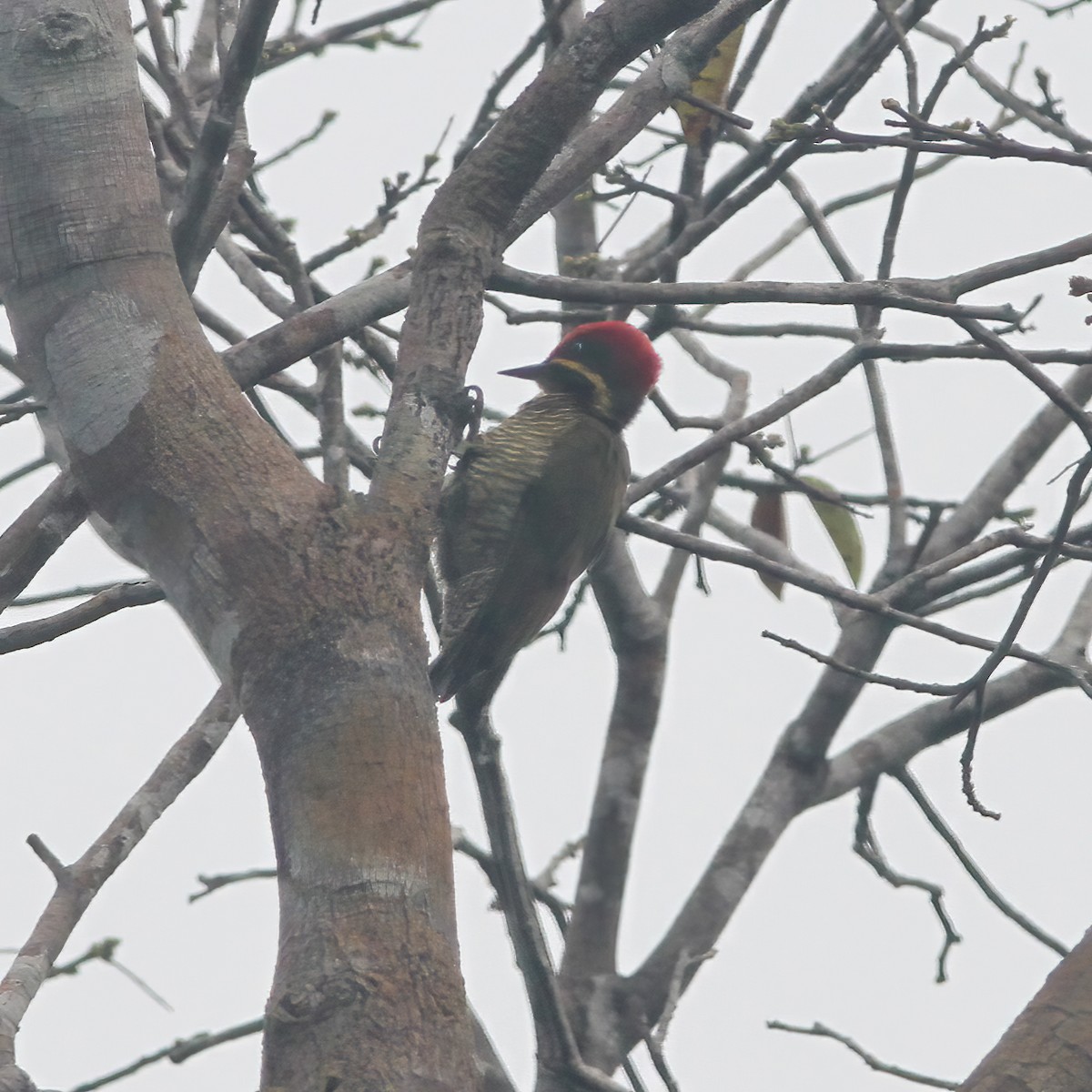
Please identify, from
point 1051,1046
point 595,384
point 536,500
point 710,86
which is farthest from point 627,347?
point 1051,1046

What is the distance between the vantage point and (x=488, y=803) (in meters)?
2.23

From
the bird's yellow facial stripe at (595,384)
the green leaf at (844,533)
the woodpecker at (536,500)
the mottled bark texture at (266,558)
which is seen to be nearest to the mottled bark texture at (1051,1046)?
the mottled bark texture at (266,558)

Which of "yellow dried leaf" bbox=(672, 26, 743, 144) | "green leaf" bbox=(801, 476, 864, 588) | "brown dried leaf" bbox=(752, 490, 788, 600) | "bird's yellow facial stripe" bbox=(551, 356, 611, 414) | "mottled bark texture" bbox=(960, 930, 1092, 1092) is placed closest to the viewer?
"mottled bark texture" bbox=(960, 930, 1092, 1092)

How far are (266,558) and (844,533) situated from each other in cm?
254

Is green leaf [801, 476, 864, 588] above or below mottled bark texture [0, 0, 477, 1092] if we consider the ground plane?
above

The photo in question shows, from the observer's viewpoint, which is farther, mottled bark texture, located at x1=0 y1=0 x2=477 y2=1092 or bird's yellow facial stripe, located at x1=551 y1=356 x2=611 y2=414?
bird's yellow facial stripe, located at x1=551 y1=356 x2=611 y2=414

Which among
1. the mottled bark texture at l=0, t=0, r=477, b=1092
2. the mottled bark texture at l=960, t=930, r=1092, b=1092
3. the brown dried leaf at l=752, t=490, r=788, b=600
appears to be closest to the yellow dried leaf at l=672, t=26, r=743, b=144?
the brown dried leaf at l=752, t=490, r=788, b=600

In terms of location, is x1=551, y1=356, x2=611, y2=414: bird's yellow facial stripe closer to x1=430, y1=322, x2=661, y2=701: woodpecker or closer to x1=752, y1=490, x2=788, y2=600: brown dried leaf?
x1=430, y1=322, x2=661, y2=701: woodpecker

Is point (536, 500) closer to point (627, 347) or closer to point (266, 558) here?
point (627, 347)

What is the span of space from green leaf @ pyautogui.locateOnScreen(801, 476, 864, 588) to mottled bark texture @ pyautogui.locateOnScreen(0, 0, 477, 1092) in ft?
7.54

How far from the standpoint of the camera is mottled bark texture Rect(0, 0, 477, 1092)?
1430mm

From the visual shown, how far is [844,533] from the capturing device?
3.92 m

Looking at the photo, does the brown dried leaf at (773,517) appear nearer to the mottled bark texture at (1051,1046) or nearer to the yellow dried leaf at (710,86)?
the yellow dried leaf at (710,86)

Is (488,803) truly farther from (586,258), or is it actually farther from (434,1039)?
(586,258)
